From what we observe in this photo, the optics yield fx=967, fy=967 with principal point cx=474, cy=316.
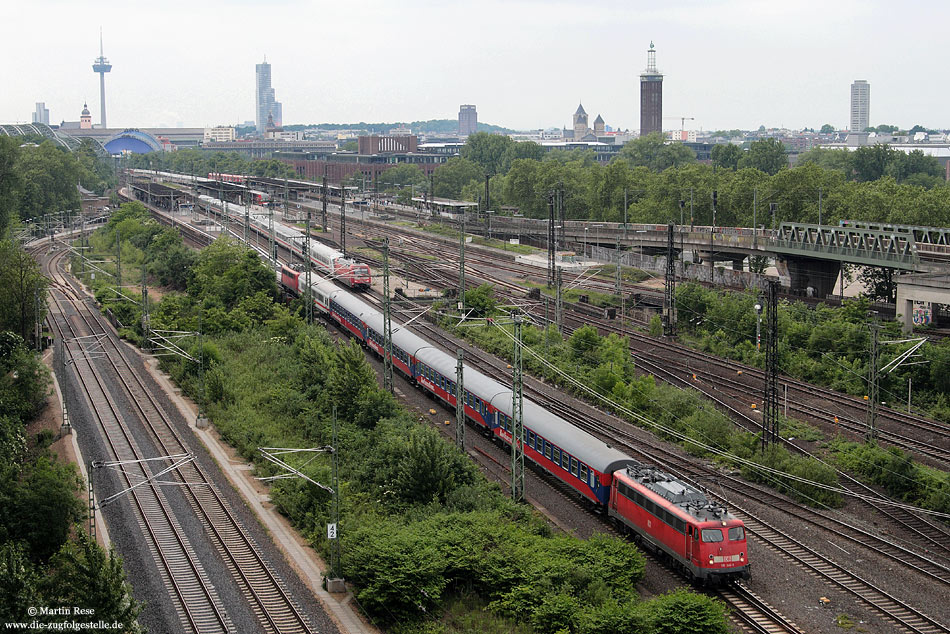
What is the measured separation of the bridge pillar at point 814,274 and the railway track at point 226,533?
135 feet

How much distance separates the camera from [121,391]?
157 ft

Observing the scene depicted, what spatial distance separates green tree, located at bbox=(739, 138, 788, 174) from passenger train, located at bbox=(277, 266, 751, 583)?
98865 millimetres

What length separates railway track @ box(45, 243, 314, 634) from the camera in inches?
979

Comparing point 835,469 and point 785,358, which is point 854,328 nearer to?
point 785,358

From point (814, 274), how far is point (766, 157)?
243 feet

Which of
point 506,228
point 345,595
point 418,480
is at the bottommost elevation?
point 345,595

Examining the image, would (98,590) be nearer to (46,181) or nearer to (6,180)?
(6,180)

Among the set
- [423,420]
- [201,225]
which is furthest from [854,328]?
[201,225]

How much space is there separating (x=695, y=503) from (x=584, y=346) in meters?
23.3

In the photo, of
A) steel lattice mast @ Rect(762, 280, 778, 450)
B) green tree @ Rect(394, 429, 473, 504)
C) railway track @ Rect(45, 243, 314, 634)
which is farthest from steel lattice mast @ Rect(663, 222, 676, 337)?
railway track @ Rect(45, 243, 314, 634)

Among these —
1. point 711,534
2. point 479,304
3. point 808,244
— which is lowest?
point 711,534

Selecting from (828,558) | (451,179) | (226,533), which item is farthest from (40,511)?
(451,179)

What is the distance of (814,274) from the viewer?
207ft
